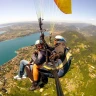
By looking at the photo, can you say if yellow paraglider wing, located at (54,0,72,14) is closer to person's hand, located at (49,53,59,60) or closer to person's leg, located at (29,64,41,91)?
person's hand, located at (49,53,59,60)

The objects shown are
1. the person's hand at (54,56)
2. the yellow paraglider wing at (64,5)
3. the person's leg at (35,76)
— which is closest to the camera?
the person's hand at (54,56)

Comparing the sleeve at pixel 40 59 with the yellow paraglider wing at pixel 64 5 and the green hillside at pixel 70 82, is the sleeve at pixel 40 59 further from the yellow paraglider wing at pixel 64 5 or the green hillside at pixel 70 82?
the green hillside at pixel 70 82

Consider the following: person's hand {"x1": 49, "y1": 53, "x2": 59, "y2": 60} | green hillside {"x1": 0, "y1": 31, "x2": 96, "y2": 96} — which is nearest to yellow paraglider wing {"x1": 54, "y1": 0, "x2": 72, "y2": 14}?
person's hand {"x1": 49, "y1": 53, "x2": 59, "y2": 60}

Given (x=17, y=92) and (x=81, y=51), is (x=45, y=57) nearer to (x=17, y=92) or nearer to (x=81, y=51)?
(x=17, y=92)

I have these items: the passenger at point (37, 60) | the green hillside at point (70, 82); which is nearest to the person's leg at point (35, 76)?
the passenger at point (37, 60)

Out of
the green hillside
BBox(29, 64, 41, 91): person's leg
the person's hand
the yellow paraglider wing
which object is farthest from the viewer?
the green hillside

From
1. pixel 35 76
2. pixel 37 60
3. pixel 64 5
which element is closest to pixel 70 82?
pixel 35 76

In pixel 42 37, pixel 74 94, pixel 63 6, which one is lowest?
pixel 74 94

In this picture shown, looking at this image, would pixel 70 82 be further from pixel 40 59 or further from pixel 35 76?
pixel 40 59

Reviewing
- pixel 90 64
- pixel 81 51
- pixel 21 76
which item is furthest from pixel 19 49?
pixel 21 76

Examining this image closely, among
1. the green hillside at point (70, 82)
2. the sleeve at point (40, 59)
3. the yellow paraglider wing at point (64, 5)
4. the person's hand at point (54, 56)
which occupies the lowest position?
the green hillside at point (70, 82)

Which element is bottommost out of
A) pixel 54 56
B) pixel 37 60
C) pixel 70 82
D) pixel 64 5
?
pixel 70 82
